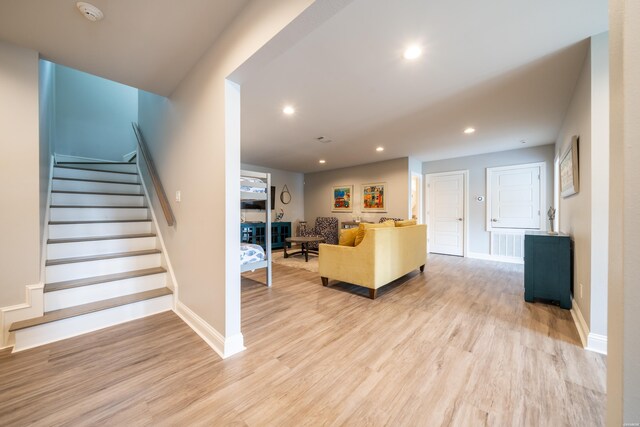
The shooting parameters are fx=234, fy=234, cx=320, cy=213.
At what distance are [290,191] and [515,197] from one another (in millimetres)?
5727

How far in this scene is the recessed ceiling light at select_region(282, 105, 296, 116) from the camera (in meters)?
3.01

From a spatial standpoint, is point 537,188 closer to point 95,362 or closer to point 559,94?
point 559,94

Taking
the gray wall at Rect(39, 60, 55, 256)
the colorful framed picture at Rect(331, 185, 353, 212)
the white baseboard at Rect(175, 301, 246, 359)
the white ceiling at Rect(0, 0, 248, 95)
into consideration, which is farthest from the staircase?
the colorful framed picture at Rect(331, 185, 353, 212)

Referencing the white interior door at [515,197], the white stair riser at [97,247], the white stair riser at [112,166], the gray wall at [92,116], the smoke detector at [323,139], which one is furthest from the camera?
the white interior door at [515,197]

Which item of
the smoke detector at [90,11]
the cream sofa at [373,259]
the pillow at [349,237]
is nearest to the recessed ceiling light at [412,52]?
the cream sofa at [373,259]

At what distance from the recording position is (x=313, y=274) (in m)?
3.94

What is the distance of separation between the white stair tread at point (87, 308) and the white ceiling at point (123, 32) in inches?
86.7

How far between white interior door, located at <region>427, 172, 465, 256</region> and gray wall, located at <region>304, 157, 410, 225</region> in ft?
2.92

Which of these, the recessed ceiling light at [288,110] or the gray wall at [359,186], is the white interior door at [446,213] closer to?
the gray wall at [359,186]

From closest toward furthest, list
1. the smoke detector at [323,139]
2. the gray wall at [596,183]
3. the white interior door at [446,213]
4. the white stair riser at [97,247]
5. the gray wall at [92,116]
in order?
the gray wall at [596,183], the white stair riser at [97,247], the gray wall at [92,116], the smoke detector at [323,139], the white interior door at [446,213]

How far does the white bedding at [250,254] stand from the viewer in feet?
10.1

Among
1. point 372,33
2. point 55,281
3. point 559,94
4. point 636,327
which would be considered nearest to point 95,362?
point 55,281

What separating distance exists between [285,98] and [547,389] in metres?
3.31

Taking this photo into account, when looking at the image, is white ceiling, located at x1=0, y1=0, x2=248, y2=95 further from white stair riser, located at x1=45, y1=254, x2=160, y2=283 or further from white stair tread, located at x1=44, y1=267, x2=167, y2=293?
white stair tread, located at x1=44, y1=267, x2=167, y2=293
